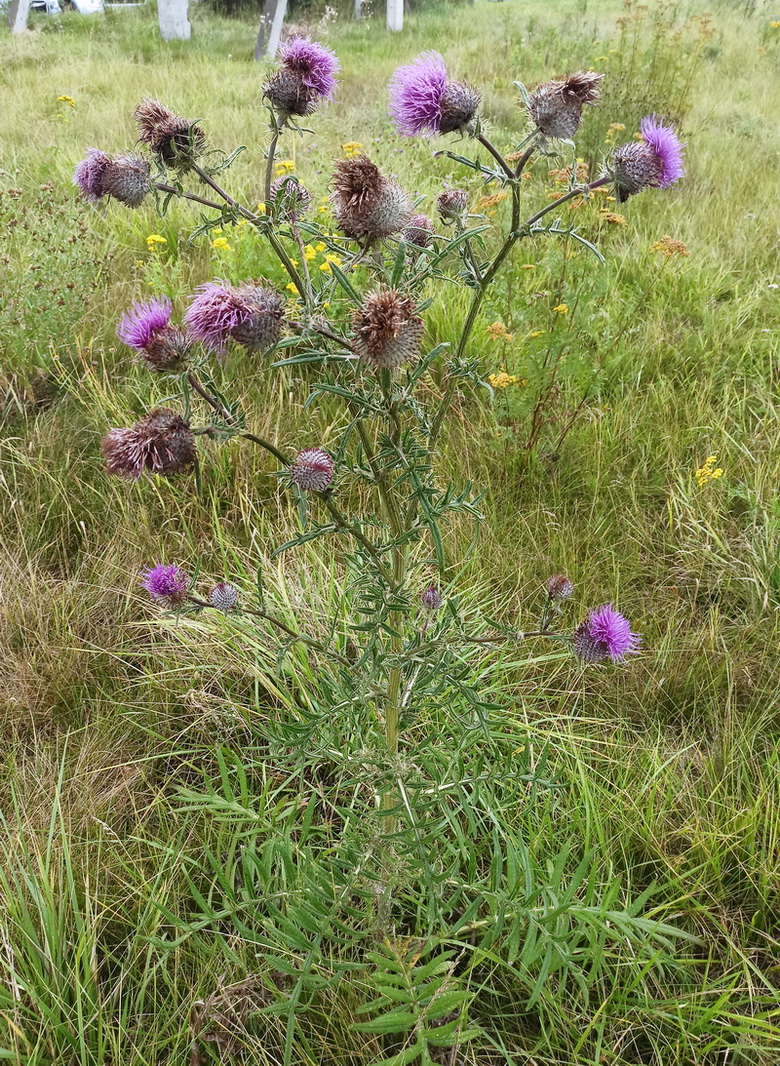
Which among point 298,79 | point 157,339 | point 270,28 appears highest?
point 270,28

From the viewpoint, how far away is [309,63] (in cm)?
131

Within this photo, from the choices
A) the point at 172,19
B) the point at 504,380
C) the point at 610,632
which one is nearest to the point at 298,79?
the point at 610,632

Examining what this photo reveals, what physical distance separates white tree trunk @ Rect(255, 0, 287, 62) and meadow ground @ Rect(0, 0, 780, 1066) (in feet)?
22.0

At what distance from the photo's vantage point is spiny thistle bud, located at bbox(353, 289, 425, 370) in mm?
1015

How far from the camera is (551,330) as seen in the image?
9.56 feet

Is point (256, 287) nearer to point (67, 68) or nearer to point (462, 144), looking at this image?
point (462, 144)

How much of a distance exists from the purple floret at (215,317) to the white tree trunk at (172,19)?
12.2 metres

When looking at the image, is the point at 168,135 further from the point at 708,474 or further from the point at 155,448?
the point at 708,474

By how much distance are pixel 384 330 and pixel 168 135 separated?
1.78 feet

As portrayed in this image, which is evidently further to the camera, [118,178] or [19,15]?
[19,15]

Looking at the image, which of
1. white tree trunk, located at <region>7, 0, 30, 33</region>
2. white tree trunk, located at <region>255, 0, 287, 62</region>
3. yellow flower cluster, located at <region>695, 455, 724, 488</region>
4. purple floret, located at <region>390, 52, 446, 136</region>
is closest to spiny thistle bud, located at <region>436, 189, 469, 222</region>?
purple floret, located at <region>390, 52, 446, 136</region>

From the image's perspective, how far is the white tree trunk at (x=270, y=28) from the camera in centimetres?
996

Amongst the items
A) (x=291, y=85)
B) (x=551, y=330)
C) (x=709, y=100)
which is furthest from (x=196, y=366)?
(x=709, y=100)

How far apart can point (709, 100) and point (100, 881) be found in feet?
27.9
